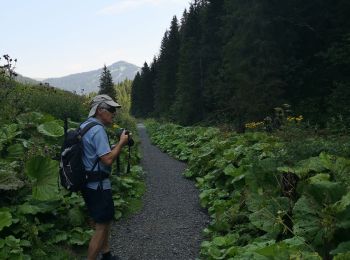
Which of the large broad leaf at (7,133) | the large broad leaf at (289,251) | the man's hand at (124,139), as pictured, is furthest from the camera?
the large broad leaf at (7,133)

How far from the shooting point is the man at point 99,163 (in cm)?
465

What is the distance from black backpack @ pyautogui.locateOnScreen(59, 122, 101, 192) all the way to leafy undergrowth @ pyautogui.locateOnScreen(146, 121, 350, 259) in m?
2.05

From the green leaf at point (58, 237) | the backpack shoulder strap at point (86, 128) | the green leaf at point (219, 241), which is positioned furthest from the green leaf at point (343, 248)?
the green leaf at point (58, 237)

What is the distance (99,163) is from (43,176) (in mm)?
1636

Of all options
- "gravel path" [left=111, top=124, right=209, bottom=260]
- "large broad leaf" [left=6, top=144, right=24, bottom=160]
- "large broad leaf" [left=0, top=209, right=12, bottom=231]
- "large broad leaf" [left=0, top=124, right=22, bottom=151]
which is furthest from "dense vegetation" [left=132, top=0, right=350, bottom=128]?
"large broad leaf" [left=0, top=209, right=12, bottom=231]

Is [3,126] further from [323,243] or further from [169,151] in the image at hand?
[169,151]

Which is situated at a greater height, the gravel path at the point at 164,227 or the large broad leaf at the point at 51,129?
the large broad leaf at the point at 51,129

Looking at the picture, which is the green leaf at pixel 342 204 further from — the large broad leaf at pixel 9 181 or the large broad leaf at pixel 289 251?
the large broad leaf at pixel 9 181

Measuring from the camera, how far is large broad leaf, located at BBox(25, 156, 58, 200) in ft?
19.2

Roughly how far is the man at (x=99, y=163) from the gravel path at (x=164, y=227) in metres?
1.24

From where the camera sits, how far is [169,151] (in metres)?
18.8

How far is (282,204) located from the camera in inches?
221

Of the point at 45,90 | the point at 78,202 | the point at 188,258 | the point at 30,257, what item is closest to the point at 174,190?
the point at 78,202

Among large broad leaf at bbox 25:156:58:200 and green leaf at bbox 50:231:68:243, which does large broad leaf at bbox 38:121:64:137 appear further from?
green leaf at bbox 50:231:68:243
